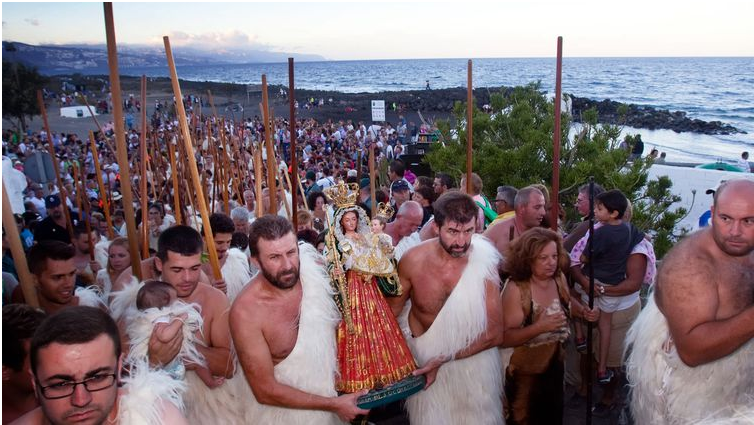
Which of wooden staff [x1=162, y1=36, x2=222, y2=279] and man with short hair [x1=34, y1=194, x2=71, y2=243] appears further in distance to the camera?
man with short hair [x1=34, y1=194, x2=71, y2=243]

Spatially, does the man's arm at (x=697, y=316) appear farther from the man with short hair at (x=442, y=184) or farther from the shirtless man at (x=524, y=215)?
the man with short hair at (x=442, y=184)

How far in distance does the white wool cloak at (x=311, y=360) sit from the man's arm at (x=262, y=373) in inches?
2.6

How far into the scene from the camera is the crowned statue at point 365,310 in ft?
10.0

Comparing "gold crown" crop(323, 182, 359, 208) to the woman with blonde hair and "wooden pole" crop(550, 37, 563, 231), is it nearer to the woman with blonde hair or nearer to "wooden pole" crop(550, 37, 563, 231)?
the woman with blonde hair

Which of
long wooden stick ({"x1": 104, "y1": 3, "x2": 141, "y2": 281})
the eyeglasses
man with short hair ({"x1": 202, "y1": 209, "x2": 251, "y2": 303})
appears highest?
long wooden stick ({"x1": 104, "y1": 3, "x2": 141, "y2": 281})

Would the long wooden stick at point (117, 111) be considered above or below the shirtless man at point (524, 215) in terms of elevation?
above

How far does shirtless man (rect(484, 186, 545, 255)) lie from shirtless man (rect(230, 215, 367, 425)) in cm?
188

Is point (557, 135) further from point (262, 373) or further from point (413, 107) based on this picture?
point (413, 107)

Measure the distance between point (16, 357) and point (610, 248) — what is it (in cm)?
383

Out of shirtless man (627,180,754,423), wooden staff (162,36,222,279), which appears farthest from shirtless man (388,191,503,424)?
wooden staff (162,36,222,279)

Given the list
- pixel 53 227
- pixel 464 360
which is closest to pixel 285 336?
pixel 464 360

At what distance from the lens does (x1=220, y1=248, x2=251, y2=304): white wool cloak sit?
12.8ft

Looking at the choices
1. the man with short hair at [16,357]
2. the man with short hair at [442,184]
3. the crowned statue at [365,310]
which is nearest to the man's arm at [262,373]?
the crowned statue at [365,310]

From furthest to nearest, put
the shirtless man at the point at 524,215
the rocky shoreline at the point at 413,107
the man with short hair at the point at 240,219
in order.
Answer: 1. the rocky shoreline at the point at 413,107
2. the man with short hair at the point at 240,219
3. the shirtless man at the point at 524,215
